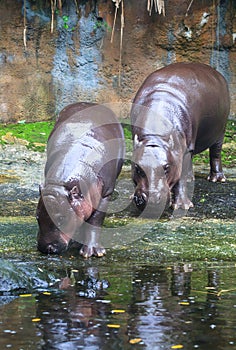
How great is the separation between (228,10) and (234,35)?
35 cm

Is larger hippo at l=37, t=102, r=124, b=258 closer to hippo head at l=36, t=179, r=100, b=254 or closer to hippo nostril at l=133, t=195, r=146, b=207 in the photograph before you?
hippo head at l=36, t=179, r=100, b=254

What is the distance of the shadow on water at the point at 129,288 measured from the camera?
3.90 meters

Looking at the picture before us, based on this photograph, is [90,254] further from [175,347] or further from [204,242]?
[175,347]

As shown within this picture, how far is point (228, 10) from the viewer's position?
10414 mm

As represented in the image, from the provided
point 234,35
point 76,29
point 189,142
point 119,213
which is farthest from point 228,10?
point 119,213

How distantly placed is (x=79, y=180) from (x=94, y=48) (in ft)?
16.2

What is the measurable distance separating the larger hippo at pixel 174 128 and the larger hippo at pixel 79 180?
360 millimetres

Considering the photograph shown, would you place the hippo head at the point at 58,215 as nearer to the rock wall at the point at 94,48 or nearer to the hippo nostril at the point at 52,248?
the hippo nostril at the point at 52,248

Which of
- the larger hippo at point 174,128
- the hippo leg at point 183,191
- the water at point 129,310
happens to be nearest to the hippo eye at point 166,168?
the larger hippo at point 174,128

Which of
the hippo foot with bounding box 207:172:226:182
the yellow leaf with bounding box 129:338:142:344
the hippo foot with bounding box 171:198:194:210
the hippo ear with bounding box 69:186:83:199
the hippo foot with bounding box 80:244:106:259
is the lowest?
the hippo foot with bounding box 207:172:226:182

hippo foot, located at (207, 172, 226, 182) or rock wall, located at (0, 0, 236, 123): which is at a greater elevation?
rock wall, located at (0, 0, 236, 123)

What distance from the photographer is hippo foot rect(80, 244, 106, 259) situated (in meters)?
5.78

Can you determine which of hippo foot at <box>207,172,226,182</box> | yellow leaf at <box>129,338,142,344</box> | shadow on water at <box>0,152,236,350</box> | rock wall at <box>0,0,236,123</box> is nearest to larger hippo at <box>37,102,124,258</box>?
shadow on water at <box>0,152,236,350</box>

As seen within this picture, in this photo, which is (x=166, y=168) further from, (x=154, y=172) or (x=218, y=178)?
(x=218, y=178)
